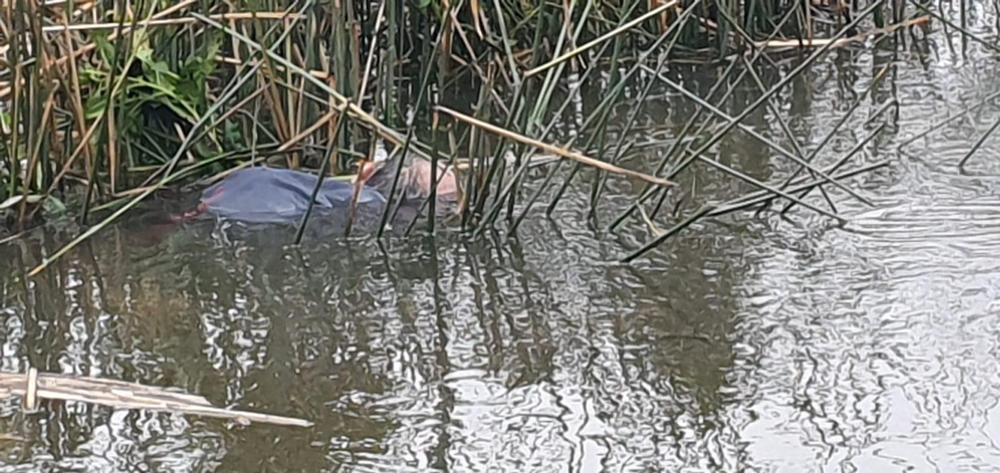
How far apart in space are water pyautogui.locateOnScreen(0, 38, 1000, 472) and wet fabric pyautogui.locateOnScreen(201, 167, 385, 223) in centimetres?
15

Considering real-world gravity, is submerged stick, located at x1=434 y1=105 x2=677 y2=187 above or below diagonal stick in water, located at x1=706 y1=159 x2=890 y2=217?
above

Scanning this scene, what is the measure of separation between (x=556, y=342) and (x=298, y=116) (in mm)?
1308

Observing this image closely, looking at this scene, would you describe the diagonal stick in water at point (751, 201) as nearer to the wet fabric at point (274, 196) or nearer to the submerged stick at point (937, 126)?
the submerged stick at point (937, 126)

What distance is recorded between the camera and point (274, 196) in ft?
13.0

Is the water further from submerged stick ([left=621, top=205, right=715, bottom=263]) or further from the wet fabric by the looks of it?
the wet fabric

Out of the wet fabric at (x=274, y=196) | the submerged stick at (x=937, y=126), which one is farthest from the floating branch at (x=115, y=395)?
the submerged stick at (x=937, y=126)

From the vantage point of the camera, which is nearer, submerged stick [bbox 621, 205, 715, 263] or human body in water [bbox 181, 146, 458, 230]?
submerged stick [bbox 621, 205, 715, 263]

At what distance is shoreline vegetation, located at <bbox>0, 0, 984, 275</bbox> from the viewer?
12.0ft

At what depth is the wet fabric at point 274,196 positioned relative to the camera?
12.9 feet

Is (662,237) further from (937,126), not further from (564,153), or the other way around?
(937,126)

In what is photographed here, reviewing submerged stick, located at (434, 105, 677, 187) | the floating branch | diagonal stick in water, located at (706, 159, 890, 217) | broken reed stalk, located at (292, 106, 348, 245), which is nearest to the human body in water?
broken reed stalk, located at (292, 106, 348, 245)

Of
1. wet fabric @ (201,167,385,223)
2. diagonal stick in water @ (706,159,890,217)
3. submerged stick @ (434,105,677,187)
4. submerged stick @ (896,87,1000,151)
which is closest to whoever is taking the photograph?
submerged stick @ (434,105,677,187)

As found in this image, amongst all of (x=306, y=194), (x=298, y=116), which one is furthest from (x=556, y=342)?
(x=298, y=116)

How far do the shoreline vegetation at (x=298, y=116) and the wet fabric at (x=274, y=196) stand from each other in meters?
0.07
